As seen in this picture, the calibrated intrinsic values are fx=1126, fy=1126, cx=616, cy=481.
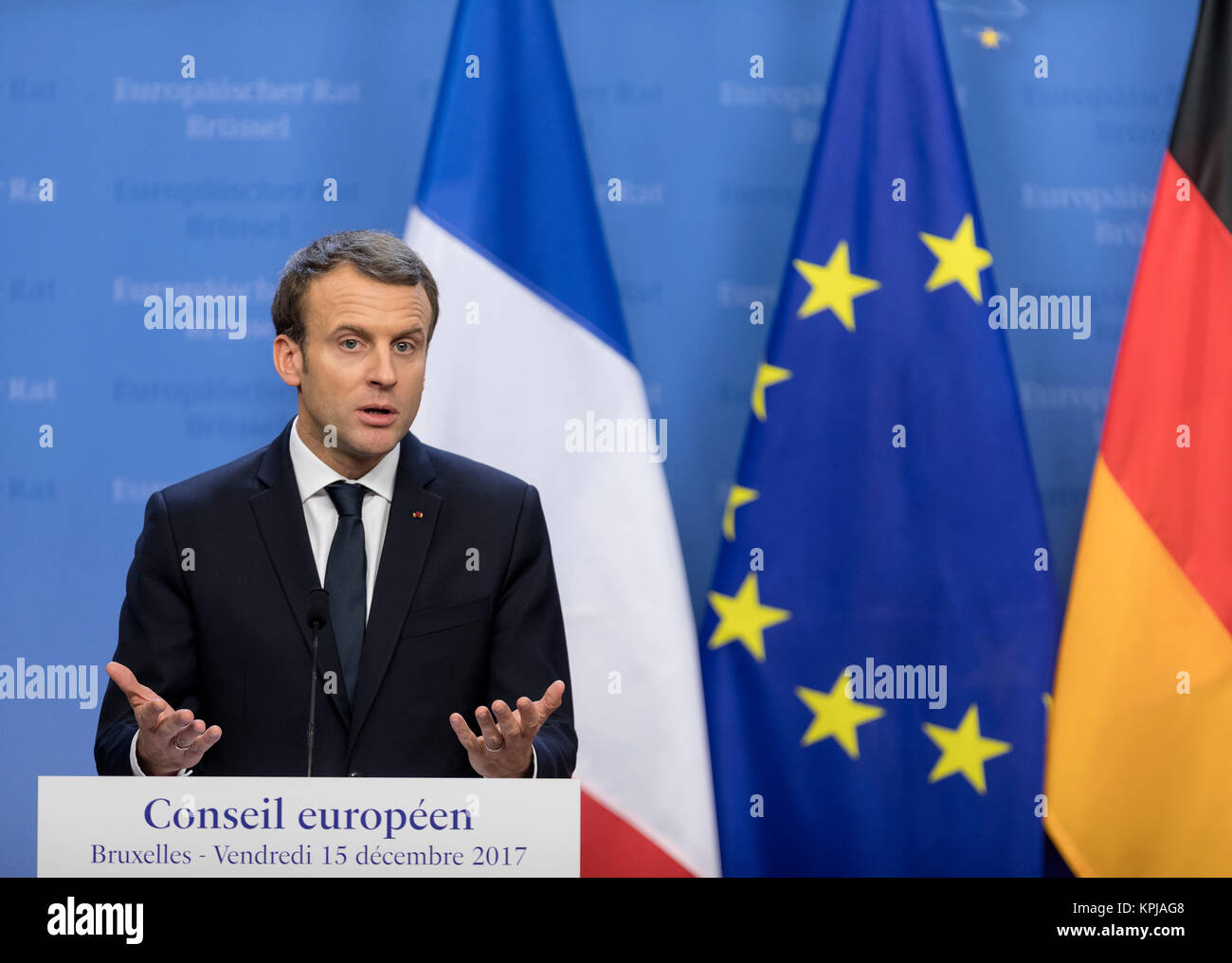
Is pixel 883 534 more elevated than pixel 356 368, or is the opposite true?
pixel 356 368

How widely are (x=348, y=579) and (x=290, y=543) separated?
0.15 m

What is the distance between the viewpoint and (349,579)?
245cm

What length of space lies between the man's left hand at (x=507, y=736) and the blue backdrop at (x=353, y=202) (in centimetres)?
96

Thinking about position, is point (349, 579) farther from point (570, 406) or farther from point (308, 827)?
point (570, 406)

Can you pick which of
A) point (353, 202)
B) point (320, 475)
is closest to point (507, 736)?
point (320, 475)

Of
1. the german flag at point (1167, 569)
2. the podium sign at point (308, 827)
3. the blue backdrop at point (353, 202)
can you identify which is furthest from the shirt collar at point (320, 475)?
the german flag at point (1167, 569)

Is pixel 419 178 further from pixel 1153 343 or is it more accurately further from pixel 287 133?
pixel 1153 343

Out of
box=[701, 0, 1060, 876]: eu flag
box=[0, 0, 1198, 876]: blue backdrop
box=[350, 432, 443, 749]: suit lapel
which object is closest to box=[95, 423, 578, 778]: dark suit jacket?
box=[350, 432, 443, 749]: suit lapel

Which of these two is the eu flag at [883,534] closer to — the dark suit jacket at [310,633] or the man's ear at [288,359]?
the dark suit jacket at [310,633]

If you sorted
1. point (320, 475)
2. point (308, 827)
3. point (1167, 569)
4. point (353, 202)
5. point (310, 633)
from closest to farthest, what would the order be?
1. point (308, 827)
2. point (310, 633)
3. point (320, 475)
4. point (1167, 569)
5. point (353, 202)

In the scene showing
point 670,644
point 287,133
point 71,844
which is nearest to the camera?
point 71,844

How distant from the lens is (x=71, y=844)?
7.09 ft

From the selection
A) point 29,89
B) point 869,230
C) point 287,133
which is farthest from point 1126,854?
point 29,89

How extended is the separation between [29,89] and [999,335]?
8.62 feet
